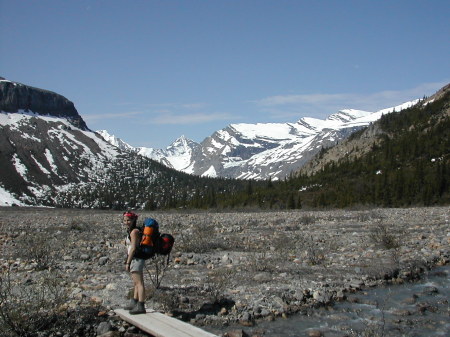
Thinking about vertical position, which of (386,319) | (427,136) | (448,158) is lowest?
(386,319)

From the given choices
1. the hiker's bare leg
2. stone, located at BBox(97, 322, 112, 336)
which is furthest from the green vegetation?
stone, located at BBox(97, 322, 112, 336)

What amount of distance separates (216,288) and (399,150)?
110360mm

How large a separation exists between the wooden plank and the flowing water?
4.03 ft

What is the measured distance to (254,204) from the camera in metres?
112

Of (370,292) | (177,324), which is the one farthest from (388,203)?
(177,324)

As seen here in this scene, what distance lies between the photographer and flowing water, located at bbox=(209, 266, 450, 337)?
1020 cm

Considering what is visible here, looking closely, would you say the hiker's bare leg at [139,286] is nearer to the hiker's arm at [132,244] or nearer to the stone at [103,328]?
the hiker's arm at [132,244]

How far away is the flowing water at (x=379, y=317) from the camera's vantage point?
33.4 feet

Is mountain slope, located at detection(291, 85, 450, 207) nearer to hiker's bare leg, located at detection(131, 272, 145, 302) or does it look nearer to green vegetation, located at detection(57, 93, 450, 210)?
green vegetation, located at detection(57, 93, 450, 210)

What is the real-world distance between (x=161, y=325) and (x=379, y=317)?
18.3ft

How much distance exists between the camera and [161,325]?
9469 mm

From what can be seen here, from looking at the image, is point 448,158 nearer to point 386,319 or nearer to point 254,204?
point 254,204

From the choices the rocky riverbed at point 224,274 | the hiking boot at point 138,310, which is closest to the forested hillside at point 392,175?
the rocky riverbed at point 224,274

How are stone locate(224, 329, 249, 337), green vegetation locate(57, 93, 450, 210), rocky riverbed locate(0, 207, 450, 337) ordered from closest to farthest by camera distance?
stone locate(224, 329, 249, 337)
rocky riverbed locate(0, 207, 450, 337)
green vegetation locate(57, 93, 450, 210)
